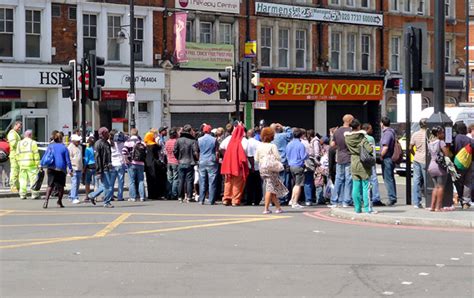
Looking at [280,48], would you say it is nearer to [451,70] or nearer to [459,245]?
[451,70]

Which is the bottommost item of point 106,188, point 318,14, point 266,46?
point 106,188

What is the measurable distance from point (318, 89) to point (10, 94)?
16.9 m

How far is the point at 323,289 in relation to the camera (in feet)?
28.9

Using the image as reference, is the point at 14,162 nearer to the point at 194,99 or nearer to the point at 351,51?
the point at 194,99

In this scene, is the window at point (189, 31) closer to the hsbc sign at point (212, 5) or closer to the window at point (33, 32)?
the hsbc sign at point (212, 5)

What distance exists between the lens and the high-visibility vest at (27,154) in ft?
68.9

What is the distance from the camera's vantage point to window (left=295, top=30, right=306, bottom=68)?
4366cm

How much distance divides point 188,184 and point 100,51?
1800 cm

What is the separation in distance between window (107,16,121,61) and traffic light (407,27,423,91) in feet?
72.7

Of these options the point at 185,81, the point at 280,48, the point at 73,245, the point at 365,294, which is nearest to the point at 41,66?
Result: the point at 185,81

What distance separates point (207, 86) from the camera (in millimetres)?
39625

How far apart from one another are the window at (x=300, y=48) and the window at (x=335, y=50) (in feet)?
6.51

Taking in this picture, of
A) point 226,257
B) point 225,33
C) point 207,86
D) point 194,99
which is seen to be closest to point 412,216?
point 226,257

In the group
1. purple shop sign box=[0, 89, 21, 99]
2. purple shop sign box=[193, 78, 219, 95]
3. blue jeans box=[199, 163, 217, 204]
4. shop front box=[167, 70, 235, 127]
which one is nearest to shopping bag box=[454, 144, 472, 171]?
blue jeans box=[199, 163, 217, 204]
